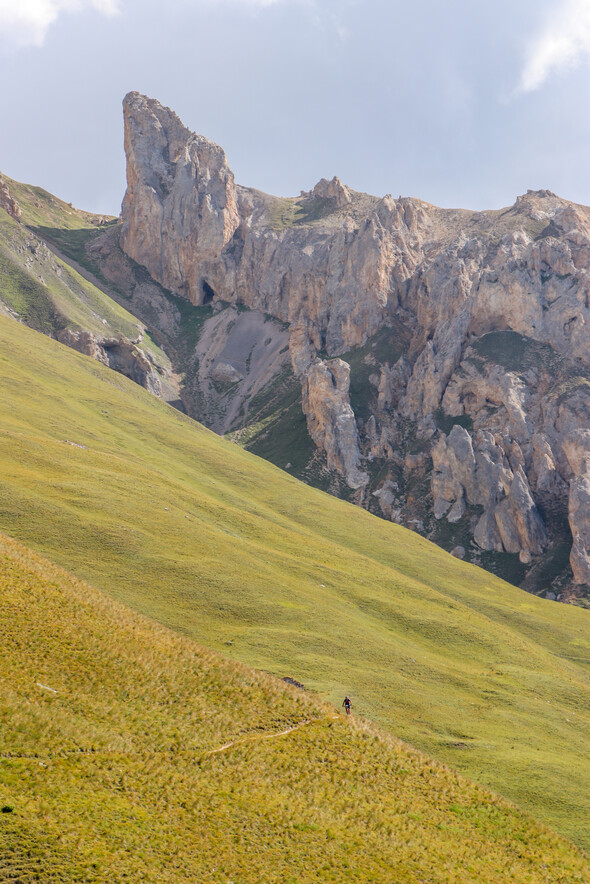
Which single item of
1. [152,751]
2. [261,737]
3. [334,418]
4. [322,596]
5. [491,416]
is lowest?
[152,751]

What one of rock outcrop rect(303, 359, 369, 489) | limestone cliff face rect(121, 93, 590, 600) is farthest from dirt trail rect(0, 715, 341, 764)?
rock outcrop rect(303, 359, 369, 489)

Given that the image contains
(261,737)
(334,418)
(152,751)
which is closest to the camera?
(152,751)

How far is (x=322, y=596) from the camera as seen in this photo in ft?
263

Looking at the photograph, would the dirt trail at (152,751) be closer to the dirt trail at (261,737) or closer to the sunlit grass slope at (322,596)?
the dirt trail at (261,737)

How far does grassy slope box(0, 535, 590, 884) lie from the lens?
2608cm

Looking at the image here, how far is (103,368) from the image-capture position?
587ft

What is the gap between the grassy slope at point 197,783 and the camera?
26.1 metres

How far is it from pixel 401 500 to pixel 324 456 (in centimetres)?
2845

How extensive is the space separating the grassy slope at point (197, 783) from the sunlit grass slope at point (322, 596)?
1257cm

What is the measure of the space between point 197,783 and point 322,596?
163ft

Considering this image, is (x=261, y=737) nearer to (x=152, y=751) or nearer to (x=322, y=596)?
(x=152, y=751)

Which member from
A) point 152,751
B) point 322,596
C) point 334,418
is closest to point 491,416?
point 334,418

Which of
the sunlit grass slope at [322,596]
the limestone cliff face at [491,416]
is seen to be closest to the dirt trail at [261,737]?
the sunlit grass slope at [322,596]

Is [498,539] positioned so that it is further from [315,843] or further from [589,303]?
[315,843]
